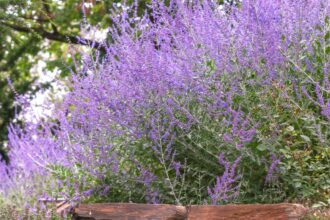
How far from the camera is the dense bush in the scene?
9.89 ft

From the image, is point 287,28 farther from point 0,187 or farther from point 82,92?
point 0,187

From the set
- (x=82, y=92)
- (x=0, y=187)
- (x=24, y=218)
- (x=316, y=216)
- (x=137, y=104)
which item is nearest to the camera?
(x=316, y=216)

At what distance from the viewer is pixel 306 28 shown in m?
3.37

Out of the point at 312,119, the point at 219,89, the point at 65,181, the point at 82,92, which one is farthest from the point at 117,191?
the point at 312,119

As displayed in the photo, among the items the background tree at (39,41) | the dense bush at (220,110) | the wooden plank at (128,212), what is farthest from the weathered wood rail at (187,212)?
the background tree at (39,41)

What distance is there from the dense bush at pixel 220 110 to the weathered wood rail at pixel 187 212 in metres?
0.11

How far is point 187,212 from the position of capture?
3076 mm

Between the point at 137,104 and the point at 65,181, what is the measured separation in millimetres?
871

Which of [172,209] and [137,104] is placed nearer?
[172,209]

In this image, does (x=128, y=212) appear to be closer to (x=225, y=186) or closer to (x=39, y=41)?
(x=225, y=186)

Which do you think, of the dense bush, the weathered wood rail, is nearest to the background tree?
the dense bush

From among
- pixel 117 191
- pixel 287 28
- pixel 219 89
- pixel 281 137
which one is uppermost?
pixel 287 28

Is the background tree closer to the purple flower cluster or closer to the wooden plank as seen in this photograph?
the wooden plank

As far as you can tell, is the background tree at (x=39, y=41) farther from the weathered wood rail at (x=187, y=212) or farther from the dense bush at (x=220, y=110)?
the weathered wood rail at (x=187, y=212)
